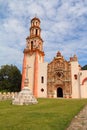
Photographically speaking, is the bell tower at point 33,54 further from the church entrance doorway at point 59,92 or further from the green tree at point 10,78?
the green tree at point 10,78

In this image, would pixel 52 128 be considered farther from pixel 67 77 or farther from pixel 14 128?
pixel 67 77

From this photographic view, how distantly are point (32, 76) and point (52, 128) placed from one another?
1170 inches

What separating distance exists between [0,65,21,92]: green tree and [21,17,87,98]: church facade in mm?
9695

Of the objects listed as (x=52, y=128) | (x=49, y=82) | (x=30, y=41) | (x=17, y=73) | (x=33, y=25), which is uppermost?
(x=33, y=25)

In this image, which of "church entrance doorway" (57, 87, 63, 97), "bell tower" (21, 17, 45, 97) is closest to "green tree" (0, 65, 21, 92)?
"bell tower" (21, 17, 45, 97)

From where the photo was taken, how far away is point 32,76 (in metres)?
36.3

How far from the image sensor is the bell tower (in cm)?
3587

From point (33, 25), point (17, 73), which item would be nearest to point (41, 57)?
point (33, 25)

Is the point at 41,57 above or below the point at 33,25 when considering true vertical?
below

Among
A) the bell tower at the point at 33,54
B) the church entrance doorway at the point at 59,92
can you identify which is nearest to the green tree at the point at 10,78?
the bell tower at the point at 33,54

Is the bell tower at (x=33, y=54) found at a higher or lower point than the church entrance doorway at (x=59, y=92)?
higher

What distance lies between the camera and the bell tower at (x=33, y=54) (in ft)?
118

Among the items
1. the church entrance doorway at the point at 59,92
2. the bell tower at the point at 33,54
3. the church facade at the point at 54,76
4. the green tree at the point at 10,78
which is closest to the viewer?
the church facade at the point at 54,76

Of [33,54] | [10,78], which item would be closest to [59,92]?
[33,54]
